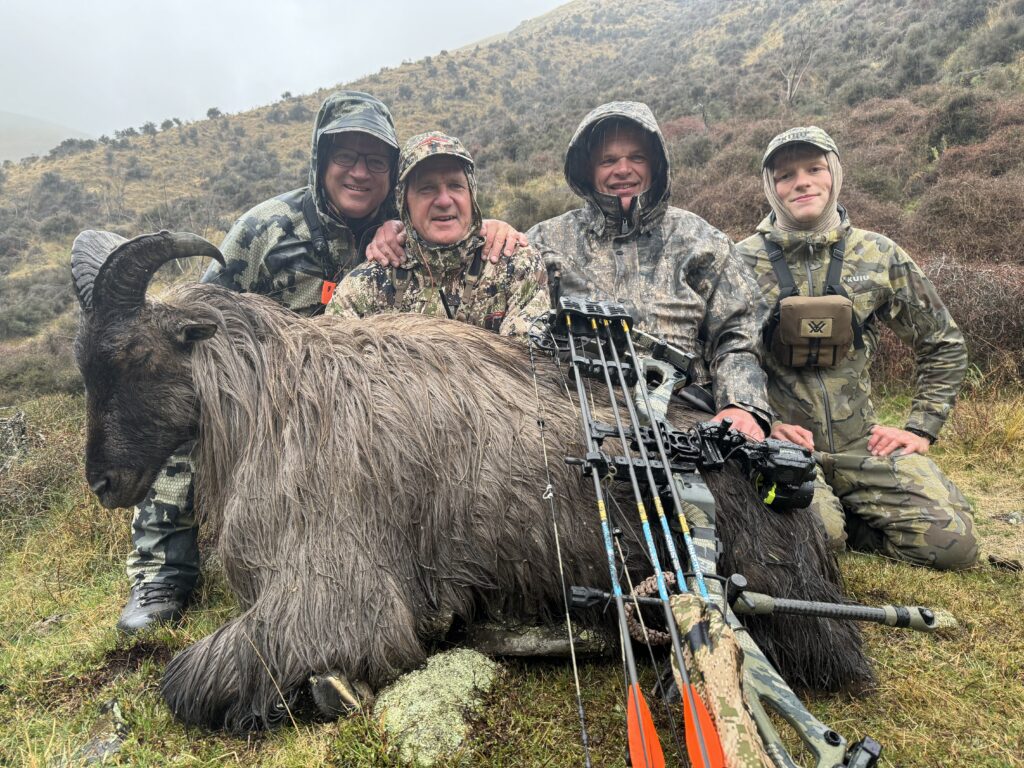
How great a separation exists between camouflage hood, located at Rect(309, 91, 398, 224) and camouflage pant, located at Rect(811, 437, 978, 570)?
4.54 metres

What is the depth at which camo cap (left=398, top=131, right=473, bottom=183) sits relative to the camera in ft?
14.2

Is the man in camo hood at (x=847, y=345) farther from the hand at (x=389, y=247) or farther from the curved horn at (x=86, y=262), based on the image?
the curved horn at (x=86, y=262)

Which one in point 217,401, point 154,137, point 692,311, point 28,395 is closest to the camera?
point 217,401

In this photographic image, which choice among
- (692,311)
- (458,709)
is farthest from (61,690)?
(692,311)

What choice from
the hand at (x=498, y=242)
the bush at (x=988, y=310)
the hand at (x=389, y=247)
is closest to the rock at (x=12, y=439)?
the hand at (x=389, y=247)

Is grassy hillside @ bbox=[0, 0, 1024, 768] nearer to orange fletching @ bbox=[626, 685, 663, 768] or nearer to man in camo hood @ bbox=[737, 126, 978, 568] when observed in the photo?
man in camo hood @ bbox=[737, 126, 978, 568]

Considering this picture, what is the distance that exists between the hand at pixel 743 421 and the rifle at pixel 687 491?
252 mm

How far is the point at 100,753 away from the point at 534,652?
191cm

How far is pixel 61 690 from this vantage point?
3.06m

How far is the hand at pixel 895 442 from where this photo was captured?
15.3ft

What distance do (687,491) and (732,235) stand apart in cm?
1034

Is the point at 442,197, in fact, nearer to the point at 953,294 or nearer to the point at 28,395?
the point at 953,294

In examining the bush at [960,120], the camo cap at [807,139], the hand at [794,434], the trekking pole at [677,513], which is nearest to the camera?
the trekking pole at [677,513]

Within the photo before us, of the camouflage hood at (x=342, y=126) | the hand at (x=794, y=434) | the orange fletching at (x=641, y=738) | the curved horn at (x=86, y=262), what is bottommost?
the hand at (x=794, y=434)
